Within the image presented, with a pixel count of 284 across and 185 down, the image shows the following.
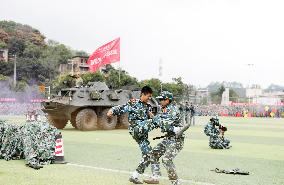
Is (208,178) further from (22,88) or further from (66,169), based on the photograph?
(22,88)

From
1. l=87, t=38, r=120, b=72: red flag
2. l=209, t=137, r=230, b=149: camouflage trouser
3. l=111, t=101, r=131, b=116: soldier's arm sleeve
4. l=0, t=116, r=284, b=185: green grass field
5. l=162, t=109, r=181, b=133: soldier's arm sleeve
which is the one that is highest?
l=87, t=38, r=120, b=72: red flag

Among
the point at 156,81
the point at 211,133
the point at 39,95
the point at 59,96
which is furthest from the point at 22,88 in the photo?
the point at 211,133

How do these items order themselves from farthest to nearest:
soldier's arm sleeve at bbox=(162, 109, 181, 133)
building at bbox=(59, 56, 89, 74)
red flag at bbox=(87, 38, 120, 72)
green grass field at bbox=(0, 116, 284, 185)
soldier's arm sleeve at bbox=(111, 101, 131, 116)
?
building at bbox=(59, 56, 89, 74) → red flag at bbox=(87, 38, 120, 72) → green grass field at bbox=(0, 116, 284, 185) → soldier's arm sleeve at bbox=(111, 101, 131, 116) → soldier's arm sleeve at bbox=(162, 109, 181, 133)

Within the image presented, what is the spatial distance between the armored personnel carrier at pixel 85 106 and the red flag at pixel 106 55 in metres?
5.06

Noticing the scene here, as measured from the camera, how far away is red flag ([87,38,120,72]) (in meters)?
29.6

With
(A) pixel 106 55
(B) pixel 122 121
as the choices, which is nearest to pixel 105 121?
(B) pixel 122 121

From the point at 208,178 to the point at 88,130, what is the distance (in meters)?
14.4

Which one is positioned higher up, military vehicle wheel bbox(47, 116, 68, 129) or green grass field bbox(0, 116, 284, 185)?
military vehicle wheel bbox(47, 116, 68, 129)

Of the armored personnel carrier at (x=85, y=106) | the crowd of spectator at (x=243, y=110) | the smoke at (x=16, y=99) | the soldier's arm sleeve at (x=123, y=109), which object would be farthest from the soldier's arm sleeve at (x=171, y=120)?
the crowd of spectator at (x=243, y=110)

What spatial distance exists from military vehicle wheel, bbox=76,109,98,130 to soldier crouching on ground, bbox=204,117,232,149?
30.5 ft

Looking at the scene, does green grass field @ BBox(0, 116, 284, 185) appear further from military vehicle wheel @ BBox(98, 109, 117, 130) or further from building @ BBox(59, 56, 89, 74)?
building @ BBox(59, 56, 89, 74)

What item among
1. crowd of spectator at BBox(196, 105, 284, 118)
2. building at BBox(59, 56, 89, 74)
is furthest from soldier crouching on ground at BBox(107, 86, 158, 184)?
building at BBox(59, 56, 89, 74)

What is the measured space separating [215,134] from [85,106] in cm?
956

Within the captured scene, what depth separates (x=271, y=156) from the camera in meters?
13.3
